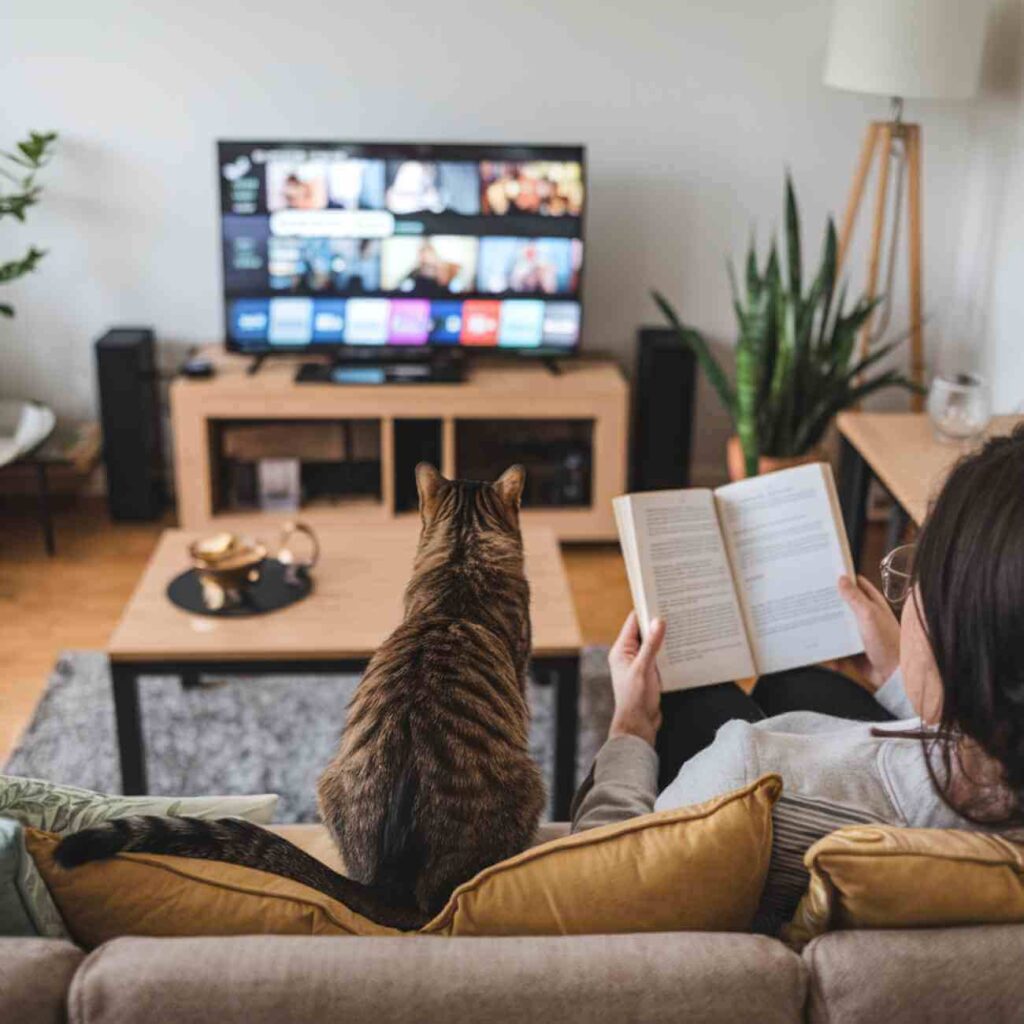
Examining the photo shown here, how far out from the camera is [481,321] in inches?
155

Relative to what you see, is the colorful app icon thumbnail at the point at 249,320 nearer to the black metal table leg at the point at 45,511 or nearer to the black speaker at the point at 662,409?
the black metal table leg at the point at 45,511

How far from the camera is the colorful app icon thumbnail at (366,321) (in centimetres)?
392

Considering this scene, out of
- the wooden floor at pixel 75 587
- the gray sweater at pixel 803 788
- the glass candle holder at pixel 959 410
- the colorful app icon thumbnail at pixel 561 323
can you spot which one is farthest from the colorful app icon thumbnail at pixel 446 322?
the gray sweater at pixel 803 788

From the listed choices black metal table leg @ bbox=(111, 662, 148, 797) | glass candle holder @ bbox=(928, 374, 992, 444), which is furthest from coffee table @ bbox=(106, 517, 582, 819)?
glass candle holder @ bbox=(928, 374, 992, 444)

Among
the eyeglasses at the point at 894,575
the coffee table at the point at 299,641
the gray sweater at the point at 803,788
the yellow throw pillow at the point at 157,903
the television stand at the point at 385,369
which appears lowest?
the coffee table at the point at 299,641

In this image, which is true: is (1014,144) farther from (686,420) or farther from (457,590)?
(457,590)

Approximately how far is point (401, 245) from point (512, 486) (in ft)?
6.88

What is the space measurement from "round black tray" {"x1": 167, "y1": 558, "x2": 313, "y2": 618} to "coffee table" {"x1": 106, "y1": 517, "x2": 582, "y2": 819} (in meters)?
0.02

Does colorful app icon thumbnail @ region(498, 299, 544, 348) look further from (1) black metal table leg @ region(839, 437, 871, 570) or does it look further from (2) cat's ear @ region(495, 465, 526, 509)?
(2) cat's ear @ region(495, 465, 526, 509)

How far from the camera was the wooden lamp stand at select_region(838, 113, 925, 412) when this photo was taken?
12.2ft

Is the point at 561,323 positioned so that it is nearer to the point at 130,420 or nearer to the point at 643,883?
the point at 130,420

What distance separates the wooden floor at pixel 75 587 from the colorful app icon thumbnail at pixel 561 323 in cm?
63

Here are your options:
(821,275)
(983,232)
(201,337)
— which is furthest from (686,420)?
(201,337)

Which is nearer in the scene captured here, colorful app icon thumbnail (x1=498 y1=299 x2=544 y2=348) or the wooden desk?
the wooden desk
